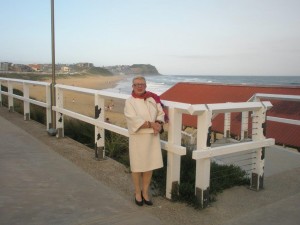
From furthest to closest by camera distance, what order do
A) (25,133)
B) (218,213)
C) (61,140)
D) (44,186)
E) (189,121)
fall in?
1. (189,121)
2. (25,133)
3. (61,140)
4. (44,186)
5. (218,213)

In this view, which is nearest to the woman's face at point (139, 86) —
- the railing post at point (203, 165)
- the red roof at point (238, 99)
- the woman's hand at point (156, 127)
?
the woman's hand at point (156, 127)

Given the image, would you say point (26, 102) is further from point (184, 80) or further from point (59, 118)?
point (184, 80)

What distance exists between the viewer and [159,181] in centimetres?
495

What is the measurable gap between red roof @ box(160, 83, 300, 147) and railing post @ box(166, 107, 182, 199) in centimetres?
649

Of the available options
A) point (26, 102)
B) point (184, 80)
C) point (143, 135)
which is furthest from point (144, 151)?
point (184, 80)

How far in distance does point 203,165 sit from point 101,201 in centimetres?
128

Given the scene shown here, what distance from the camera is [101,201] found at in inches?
169

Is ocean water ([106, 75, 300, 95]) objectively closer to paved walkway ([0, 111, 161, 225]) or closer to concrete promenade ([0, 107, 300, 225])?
concrete promenade ([0, 107, 300, 225])

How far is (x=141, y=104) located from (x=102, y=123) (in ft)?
6.37

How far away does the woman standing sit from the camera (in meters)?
4.10

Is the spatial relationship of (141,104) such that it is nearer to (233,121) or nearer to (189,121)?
(233,121)

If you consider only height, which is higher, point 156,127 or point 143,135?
point 156,127

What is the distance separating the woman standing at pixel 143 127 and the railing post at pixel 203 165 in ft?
1.47

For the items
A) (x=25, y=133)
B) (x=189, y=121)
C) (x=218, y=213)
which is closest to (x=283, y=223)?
(x=218, y=213)
